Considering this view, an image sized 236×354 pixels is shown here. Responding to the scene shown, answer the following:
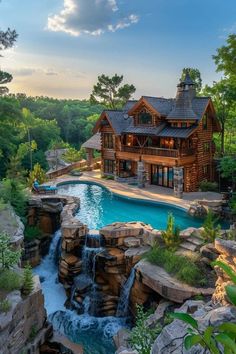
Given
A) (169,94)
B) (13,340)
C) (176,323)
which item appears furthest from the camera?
(169,94)

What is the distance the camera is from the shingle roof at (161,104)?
2738 centimetres

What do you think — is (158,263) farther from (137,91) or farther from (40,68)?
(137,91)

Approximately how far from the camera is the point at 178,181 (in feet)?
80.6

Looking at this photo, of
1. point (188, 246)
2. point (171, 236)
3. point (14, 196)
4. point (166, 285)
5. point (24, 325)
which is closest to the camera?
point (24, 325)

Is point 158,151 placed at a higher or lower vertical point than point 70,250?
higher

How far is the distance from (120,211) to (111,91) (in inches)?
1073

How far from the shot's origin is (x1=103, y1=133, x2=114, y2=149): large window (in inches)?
1261

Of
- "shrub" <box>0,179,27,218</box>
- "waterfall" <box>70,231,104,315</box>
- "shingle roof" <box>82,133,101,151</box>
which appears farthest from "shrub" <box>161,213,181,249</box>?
"shingle roof" <box>82,133,101,151</box>

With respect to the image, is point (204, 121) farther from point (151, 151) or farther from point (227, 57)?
point (227, 57)

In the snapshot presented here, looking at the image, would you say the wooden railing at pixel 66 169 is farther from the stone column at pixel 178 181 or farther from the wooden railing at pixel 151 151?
the stone column at pixel 178 181

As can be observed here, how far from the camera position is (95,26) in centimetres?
2300

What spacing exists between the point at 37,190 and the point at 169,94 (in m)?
27.6

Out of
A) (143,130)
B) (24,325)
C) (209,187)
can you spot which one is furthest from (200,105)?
(24,325)

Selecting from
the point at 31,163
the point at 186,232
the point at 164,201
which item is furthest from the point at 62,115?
the point at 186,232
